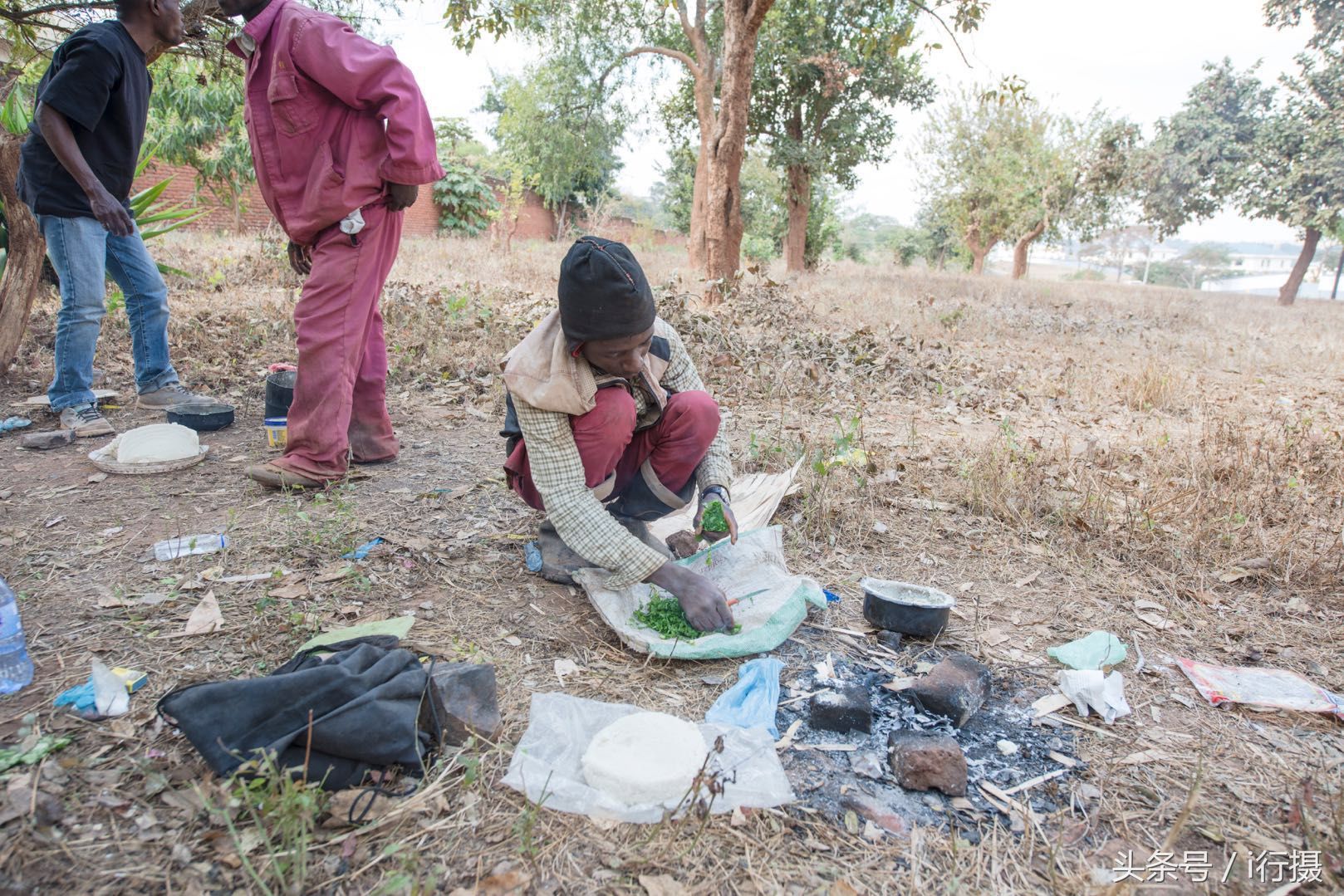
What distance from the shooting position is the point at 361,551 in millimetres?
2443

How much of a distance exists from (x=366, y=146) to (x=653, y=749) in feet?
7.87

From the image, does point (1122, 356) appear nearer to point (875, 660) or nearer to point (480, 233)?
point (875, 660)

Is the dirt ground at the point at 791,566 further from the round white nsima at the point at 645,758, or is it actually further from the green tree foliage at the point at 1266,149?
the green tree foliage at the point at 1266,149

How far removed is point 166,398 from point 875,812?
416cm

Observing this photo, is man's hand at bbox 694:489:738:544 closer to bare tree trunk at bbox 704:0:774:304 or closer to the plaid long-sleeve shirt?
Answer: the plaid long-sleeve shirt

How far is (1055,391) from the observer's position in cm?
527

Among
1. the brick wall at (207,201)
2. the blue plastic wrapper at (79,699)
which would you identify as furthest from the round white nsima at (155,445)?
the brick wall at (207,201)

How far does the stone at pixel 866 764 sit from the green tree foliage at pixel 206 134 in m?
10.9

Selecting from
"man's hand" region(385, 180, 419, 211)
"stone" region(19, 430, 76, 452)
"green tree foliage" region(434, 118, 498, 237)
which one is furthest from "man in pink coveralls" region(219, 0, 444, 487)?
"green tree foliage" region(434, 118, 498, 237)

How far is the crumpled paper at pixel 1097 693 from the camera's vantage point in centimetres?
184

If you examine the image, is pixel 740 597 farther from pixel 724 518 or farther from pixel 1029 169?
pixel 1029 169

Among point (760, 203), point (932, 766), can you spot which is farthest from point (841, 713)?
point (760, 203)

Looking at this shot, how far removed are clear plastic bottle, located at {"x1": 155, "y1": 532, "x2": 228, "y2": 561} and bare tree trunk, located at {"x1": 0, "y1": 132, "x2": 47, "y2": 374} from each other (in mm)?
2875

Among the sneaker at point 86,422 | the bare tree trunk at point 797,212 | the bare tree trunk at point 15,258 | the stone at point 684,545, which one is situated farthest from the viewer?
the bare tree trunk at point 797,212
